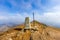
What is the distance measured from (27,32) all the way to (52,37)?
18.6 feet

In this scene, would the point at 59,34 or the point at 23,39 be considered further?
the point at 59,34

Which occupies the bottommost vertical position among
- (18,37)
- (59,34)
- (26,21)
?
(59,34)

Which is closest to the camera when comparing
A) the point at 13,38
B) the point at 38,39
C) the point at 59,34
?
the point at 38,39

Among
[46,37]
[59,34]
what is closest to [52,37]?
[46,37]

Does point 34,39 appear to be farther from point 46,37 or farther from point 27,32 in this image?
point 27,32

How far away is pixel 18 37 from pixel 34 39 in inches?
228

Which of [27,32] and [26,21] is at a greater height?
[26,21]

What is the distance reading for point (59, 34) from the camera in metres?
47.6

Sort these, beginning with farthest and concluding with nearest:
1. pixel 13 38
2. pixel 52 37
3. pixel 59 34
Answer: pixel 59 34, pixel 13 38, pixel 52 37

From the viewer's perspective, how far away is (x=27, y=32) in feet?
101

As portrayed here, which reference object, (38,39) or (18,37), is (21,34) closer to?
(18,37)

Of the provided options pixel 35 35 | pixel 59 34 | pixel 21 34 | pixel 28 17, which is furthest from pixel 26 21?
pixel 59 34

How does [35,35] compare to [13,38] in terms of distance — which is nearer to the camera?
[35,35]

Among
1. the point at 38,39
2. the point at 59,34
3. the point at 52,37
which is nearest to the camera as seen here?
the point at 38,39
